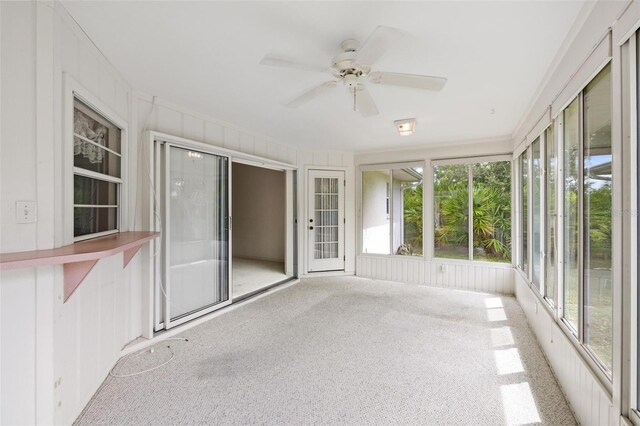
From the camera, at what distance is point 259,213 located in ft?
23.7

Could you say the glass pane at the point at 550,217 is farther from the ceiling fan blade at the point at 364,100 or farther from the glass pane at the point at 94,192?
the glass pane at the point at 94,192

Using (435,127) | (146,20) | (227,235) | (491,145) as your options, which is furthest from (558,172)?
(227,235)

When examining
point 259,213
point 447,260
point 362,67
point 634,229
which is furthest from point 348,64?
point 259,213

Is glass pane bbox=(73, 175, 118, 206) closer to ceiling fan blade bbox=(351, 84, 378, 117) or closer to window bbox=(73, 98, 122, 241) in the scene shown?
window bbox=(73, 98, 122, 241)

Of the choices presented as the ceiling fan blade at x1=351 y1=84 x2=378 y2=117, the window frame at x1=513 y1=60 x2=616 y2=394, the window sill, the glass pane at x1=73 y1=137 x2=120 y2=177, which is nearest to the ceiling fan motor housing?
the ceiling fan blade at x1=351 y1=84 x2=378 y2=117

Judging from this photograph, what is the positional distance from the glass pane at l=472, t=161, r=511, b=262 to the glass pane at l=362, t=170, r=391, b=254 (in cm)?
148

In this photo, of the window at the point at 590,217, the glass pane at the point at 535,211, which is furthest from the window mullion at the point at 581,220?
the glass pane at the point at 535,211

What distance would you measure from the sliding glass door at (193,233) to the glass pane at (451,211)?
3409mm

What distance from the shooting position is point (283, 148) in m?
4.99

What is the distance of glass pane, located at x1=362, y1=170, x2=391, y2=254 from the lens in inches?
216

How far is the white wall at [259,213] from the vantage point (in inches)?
274

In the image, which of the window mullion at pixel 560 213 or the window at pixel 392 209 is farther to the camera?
the window at pixel 392 209

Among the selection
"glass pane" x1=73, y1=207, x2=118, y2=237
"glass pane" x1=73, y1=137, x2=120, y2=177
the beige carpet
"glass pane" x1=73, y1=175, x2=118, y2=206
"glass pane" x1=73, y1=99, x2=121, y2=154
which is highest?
"glass pane" x1=73, y1=99, x2=121, y2=154

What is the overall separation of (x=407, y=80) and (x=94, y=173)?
233 centimetres
